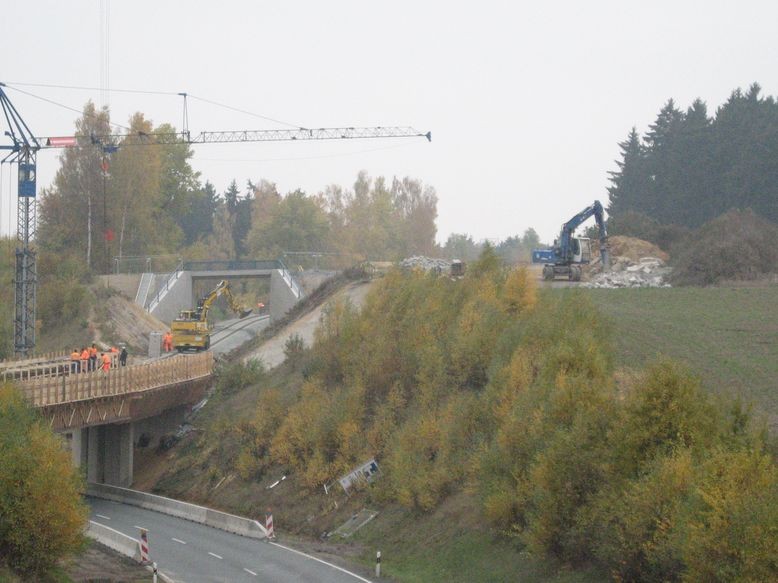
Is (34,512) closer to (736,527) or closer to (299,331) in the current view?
(736,527)

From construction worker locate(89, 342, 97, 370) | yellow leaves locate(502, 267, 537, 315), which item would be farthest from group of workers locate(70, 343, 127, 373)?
yellow leaves locate(502, 267, 537, 315)

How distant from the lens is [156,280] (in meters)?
87.4

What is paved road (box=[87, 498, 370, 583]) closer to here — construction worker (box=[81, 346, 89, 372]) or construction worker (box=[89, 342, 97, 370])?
construction worker (box=[81, 346, 89, 372])

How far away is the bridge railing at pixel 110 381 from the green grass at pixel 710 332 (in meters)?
21.5

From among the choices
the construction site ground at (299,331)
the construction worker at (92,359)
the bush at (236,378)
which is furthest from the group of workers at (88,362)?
the construction site ground at (299,331)

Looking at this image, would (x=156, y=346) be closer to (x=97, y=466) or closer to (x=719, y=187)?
(x=97, y=466)

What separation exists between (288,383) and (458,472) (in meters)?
20.4

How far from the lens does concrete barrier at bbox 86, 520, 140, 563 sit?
112 ft

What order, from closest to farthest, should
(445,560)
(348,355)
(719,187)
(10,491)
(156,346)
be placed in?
(10,491), (445,560), (348,355), (156,346), (719,187)

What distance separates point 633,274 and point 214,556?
45.3 meters

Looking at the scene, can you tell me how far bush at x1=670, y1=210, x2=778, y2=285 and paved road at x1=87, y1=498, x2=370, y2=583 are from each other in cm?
3857

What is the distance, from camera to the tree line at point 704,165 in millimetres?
88312

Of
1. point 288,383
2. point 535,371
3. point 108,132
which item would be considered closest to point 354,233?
point 108,132

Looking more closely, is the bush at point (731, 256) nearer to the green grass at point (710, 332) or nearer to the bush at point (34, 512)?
the green grass at point (710, 332)
